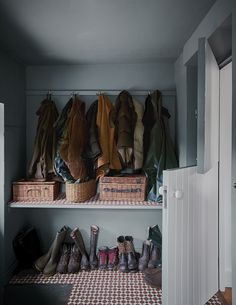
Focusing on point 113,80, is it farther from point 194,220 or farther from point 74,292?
point 74,292

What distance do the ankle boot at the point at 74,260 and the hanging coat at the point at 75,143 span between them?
706 millimetres

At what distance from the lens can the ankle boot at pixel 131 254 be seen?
2434 mm

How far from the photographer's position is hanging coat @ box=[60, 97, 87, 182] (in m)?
2.30

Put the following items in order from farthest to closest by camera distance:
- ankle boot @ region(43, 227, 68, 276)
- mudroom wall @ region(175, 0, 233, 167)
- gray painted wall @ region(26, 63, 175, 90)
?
gray painted wall @ region(26, 63, 175, 90) < ankle boot @ region(43, 227, 68, 276) < mudroom wall @ region(175, 0, 233, 167)

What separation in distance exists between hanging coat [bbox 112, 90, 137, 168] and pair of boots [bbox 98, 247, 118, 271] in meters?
0.83

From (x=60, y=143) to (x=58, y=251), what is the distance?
102 cm

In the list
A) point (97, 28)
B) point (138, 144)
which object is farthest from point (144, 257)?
point (97, 28)

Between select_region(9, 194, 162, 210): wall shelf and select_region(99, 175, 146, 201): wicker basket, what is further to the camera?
select_region(99, 175, 146, 201): wicker basket

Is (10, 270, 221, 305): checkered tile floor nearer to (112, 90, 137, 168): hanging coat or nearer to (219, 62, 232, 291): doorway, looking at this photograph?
(219, 62, 232, 291): doorway

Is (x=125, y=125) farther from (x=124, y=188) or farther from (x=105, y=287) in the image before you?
(x=105, y=287)

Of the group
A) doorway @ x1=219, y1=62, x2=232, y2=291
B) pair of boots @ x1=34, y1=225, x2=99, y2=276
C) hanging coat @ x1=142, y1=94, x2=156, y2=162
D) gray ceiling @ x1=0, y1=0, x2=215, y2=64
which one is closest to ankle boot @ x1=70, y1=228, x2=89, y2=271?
pair of boots @ x1=34, y1=225, x2=99, y2=276

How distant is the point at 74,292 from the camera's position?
2.12 m

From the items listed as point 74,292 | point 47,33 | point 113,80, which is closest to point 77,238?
point 74,292

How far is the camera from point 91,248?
2.60m
